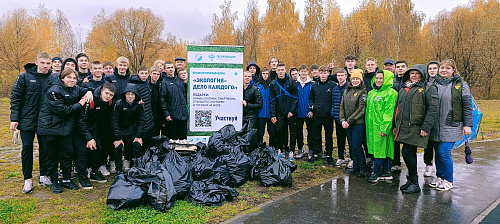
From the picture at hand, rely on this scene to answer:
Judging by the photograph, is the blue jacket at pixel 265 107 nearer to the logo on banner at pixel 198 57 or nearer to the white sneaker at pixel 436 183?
the logo on banner at pixel 198 57

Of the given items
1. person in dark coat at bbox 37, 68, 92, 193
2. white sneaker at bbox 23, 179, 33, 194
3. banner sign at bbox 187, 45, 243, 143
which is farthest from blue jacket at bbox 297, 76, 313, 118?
white sneaker at bbox 23, 179, 33, 194

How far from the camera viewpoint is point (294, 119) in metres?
7.07

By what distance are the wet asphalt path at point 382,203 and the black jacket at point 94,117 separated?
9.96 feet

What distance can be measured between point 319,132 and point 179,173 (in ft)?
11.5

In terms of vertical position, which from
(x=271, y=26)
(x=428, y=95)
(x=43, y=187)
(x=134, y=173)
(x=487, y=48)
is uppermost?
(x=271, y=26)

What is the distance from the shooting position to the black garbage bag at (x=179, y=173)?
444 centimetres

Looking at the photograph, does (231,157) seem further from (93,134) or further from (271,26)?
(271,26)

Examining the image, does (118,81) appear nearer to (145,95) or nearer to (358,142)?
(145,95)

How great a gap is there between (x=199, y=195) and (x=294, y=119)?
3345mm

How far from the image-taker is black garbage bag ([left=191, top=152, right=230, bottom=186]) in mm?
4812

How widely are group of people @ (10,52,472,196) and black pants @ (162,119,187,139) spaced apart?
2 centimetres

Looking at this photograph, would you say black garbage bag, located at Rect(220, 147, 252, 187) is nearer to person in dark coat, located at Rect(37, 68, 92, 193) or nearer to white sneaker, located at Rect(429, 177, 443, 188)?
person in dark coat, located at Rect(37, 68, 92, 193)

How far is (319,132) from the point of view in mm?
6914

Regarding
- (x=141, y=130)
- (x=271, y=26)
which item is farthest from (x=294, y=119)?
(x=271, y=26)
